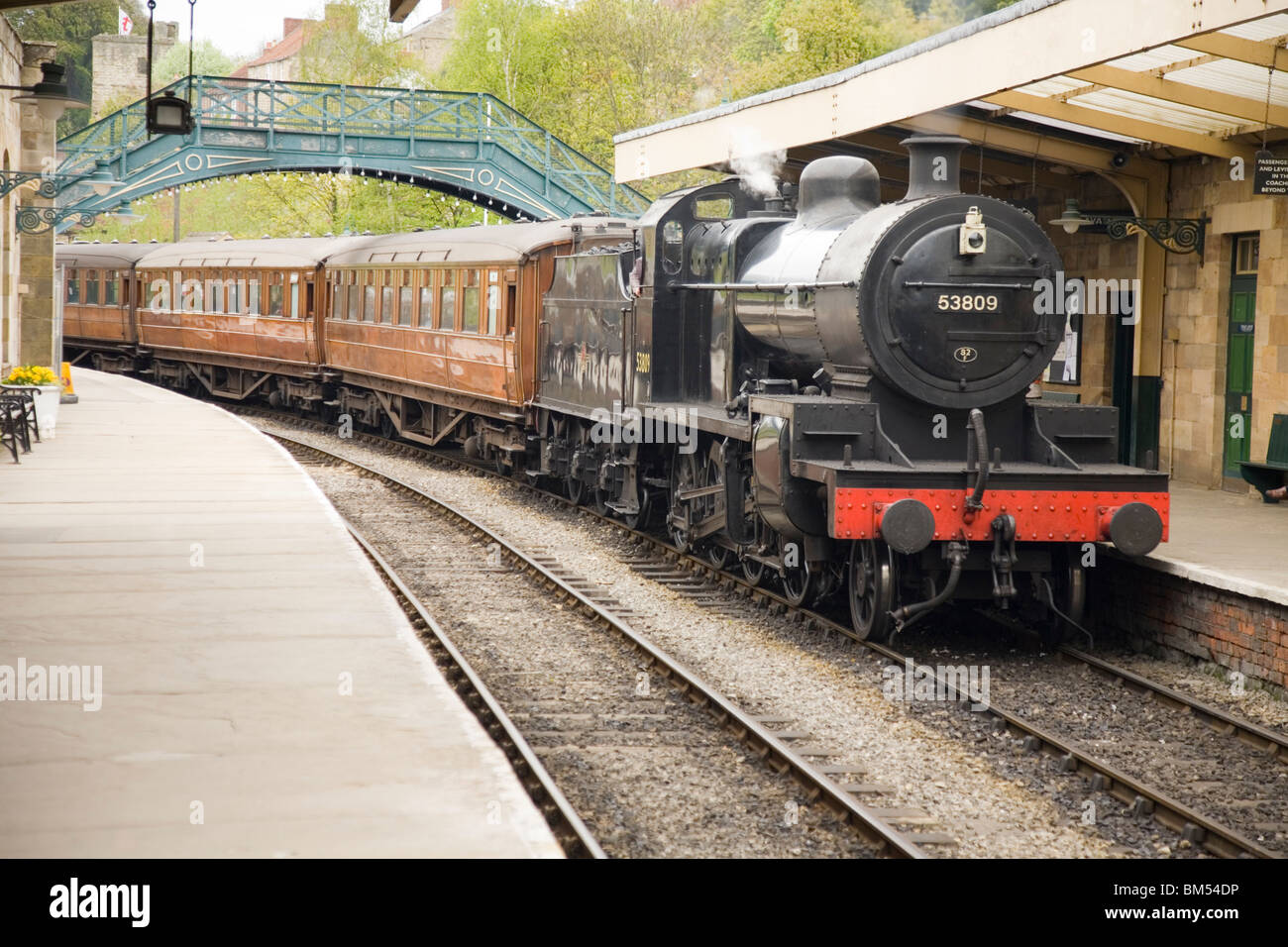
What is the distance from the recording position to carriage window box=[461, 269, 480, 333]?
1884 cm

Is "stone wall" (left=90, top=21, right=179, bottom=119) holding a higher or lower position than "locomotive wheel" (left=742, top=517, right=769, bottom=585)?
higher

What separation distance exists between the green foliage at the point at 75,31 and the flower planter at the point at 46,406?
4620 cm

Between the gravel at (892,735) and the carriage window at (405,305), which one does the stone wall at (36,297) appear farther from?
the gravel at (892,735)

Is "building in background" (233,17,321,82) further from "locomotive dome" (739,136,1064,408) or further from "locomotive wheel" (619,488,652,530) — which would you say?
"locomotive dome" (739,136,1064,408)

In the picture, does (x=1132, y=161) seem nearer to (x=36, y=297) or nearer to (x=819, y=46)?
(x=36, y=297)

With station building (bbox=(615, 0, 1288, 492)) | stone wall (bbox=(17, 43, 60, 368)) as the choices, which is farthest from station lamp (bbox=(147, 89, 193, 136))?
stone wall (bbox=(17, 43, 60, 368))

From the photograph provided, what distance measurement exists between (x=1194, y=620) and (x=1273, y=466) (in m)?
3.62

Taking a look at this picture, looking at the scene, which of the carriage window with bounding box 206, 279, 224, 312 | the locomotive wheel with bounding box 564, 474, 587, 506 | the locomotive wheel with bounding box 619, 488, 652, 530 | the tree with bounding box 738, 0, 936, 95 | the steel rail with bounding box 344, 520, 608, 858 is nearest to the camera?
the steel rail with bounding box 344, 520, 608, 858

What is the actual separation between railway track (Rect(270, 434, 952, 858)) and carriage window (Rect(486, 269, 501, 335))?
229 inches

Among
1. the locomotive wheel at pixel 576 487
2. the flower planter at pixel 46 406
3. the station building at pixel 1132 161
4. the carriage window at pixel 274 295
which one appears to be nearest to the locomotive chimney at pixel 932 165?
the station building at pixel 1132 161

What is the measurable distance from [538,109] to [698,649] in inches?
1575

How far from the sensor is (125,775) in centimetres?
572

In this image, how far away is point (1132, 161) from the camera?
14.7 m

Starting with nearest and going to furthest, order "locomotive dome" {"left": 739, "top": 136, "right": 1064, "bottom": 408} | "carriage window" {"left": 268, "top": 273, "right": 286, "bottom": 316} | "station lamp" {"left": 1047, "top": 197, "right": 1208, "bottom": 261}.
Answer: "locomotive dome" {"left": 739, "top": 136, "right": 1064, "bottom": 408}
"station lamp" {"left": 1047, "top": 197, "right": 1208, "bottom": 261}
"carriage window" {"left": 268, "top": 273, "right": 286, "bottom": 316}
